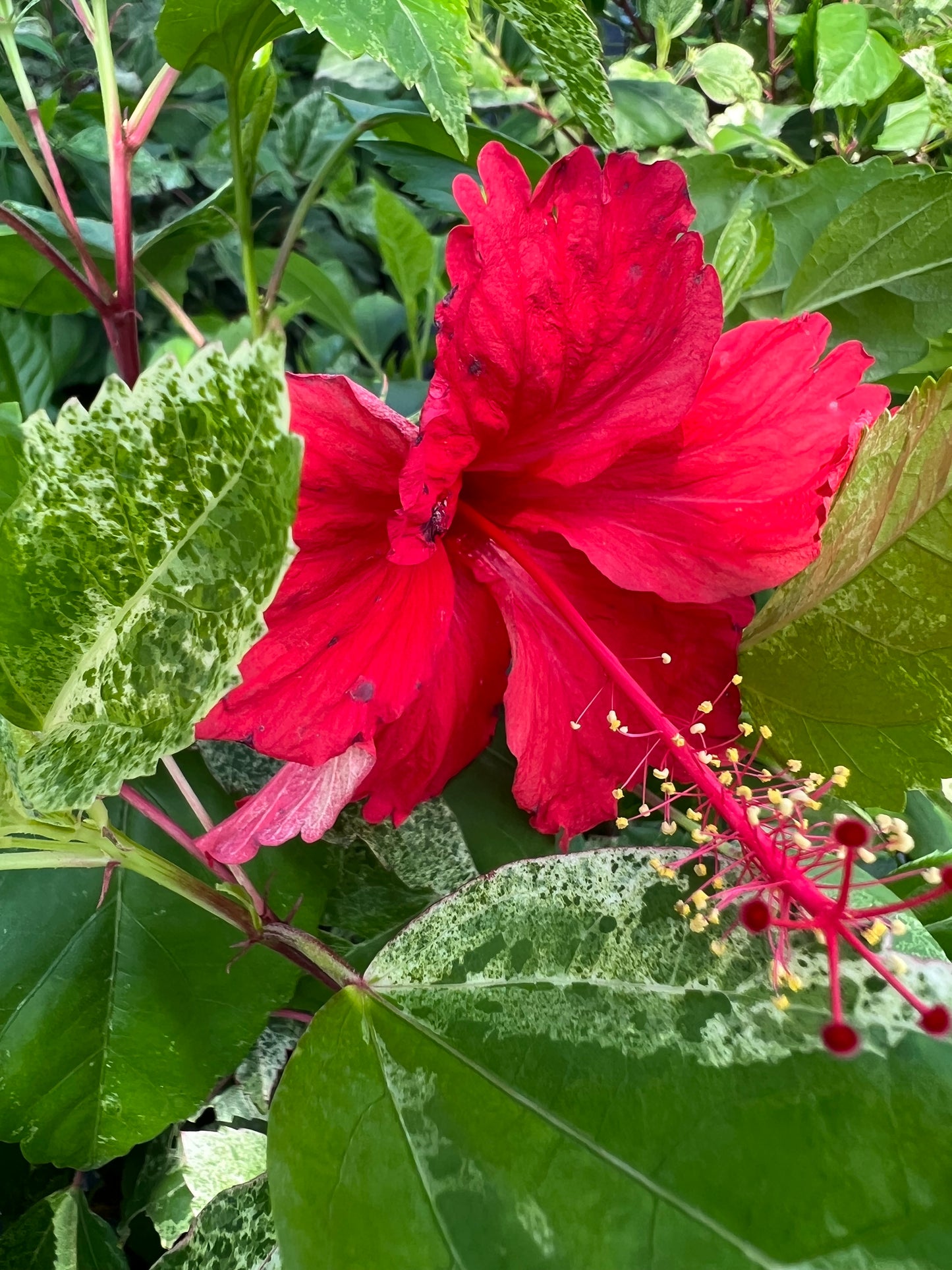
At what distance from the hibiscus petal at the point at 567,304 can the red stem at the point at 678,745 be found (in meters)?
0.05

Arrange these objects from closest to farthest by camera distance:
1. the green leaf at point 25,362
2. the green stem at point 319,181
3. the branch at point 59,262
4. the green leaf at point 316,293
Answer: the branch at point 59,262 < the green stem at point 319,181 < the green leaf at point 25,362 < the green leaf at point 316,293

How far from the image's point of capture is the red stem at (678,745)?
0.90ft

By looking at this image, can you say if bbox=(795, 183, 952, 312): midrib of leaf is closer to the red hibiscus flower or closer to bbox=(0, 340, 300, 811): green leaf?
the red hibiscus flower

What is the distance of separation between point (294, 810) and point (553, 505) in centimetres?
16

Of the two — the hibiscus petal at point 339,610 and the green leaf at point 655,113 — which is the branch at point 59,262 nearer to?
the hibiscus petal at point 339,610

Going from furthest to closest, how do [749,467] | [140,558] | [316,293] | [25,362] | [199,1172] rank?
[316,293] < [25,362] < [199,1172] < [749,467] < [140,558]

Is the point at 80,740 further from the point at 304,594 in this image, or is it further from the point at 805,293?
the point at 805,293

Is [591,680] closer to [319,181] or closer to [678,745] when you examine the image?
[678,745]

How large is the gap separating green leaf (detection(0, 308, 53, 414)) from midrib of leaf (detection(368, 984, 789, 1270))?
55cm

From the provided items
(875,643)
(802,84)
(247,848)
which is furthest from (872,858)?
(802,84)

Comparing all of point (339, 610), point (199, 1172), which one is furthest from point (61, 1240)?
point (339, 610)

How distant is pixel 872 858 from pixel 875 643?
9 cm

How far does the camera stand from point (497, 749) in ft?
1.46

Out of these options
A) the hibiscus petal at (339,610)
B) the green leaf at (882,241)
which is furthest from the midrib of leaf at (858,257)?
the hibiscus petal at (339,610)
